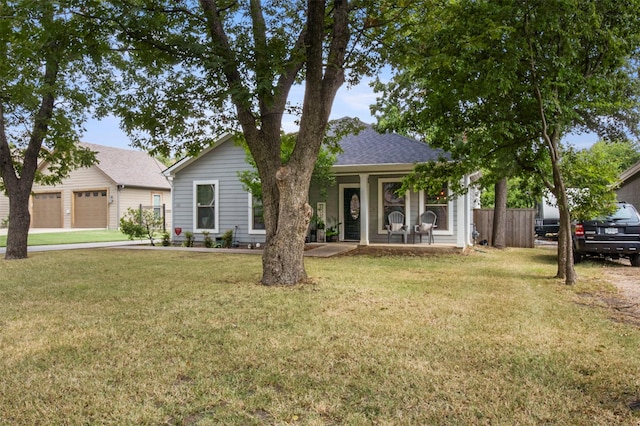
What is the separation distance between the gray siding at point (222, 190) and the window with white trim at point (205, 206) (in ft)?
0.51

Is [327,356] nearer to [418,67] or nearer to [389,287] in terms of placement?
[389,287]

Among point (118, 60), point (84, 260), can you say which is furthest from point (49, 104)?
point (84, 260)

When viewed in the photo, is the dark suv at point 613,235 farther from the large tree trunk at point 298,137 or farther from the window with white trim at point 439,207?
the large tree trunk at point 298,137

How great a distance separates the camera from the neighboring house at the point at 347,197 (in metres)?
13.0

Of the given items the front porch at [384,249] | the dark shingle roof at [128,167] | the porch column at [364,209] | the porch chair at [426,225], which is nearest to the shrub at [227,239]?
the front porch at [384,249]

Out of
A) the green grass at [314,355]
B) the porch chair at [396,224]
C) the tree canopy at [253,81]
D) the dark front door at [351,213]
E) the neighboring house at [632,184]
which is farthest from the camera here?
the neighboring house at [632,184]

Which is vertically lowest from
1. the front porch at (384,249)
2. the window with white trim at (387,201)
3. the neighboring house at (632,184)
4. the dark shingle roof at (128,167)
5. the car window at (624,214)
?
the front porch at (384,249)

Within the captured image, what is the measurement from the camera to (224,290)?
6551 mm

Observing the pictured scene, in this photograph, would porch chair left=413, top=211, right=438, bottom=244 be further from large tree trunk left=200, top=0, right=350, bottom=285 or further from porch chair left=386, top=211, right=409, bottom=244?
large tree trunk left=200, top=0, right=350, bottom=285

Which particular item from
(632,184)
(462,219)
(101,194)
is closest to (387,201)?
(462,219)

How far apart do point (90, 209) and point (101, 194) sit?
1340 mm

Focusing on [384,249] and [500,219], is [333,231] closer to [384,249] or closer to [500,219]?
[384,249]

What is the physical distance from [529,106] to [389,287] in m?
4.04

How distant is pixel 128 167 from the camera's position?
26.8 m
